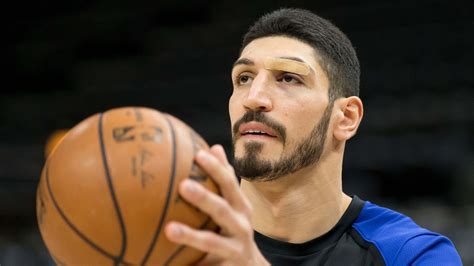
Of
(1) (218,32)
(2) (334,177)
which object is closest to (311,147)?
(2) (334,177)

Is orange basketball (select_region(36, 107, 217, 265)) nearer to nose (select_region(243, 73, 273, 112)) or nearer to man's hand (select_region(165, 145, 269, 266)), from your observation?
man's hand (select_region(165, 145, 269, 266))

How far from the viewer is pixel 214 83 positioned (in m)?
11.1

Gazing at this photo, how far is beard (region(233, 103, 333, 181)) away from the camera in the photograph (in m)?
2.90

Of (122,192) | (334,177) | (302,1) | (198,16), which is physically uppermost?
(122,192)

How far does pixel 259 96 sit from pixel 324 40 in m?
0.50

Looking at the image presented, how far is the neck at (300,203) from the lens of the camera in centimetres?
313

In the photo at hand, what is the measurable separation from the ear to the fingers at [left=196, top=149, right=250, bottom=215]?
1274 millimetres

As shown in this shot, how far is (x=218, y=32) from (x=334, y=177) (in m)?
9.12

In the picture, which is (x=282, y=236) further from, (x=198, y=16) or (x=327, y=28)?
(x=198, y=16)

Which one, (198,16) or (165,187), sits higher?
(165,187)

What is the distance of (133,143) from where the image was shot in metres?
2.00

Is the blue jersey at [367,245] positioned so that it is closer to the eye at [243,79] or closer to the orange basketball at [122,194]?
the eye at [243,79]

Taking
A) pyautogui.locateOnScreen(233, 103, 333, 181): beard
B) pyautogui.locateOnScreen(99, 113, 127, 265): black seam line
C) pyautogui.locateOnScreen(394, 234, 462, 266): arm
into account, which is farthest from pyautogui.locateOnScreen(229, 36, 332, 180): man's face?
pyautogui.locateOnScreen(99, 113, 127, 265): black seam line

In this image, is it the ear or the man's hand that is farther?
the ear
